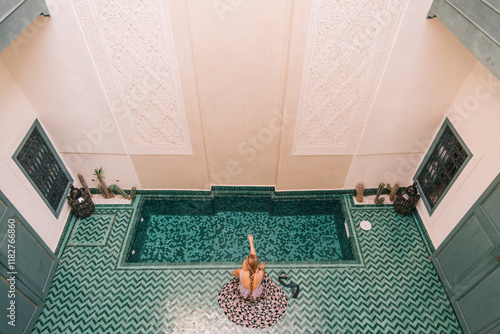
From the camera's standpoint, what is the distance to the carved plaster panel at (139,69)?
316cm

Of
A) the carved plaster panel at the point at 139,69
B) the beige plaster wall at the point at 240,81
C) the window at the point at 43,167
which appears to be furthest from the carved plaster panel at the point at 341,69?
the window at the point at 43,167

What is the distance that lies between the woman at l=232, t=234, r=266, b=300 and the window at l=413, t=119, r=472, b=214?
2.36m

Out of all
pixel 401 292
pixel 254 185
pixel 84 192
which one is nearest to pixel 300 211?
pixel 254 185

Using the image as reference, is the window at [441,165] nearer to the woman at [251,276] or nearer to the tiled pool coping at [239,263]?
the tiled pool coping at [239,263]

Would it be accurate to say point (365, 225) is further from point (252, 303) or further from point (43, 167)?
point (43, 167)

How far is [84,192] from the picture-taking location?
177 inches

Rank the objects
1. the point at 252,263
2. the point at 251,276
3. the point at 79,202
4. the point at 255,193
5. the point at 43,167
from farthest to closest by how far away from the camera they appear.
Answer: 1. the point at 255,193
2. the point at 79,202
3. the point at 43,167
4. the point at 251,276
5. the point at 252,263

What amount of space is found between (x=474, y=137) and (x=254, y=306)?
2.88 m

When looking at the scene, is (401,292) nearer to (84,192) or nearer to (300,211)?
(300,211)

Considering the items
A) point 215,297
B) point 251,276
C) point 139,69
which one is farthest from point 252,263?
Result: point 139,69

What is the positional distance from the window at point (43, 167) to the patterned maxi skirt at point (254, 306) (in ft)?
7.70

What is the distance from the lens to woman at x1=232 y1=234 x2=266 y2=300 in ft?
10.0

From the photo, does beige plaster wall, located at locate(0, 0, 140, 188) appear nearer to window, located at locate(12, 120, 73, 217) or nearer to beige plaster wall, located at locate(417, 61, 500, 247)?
window, located at locate(12, 120, 73, 217)

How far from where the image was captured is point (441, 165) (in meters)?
4.02
